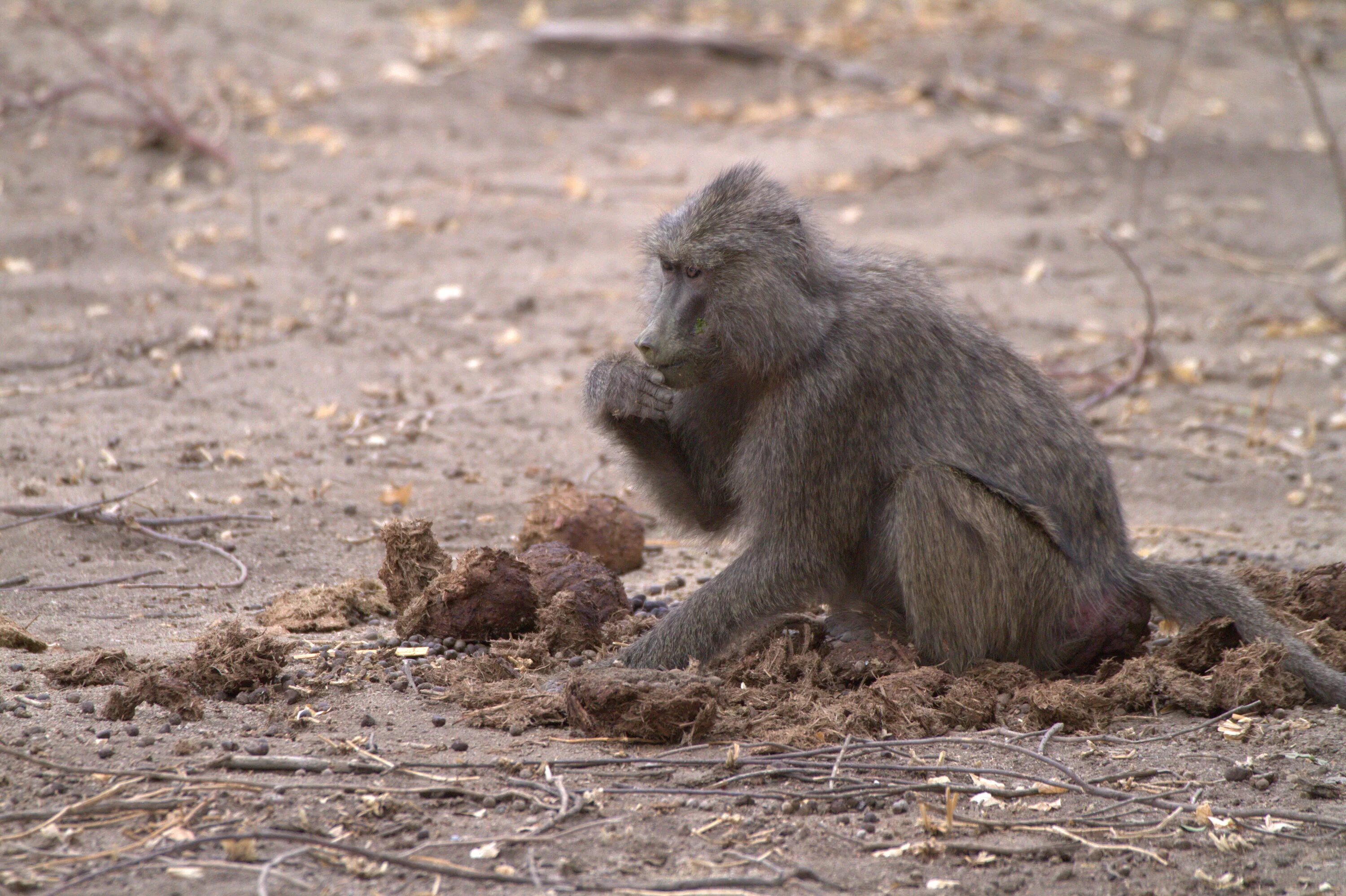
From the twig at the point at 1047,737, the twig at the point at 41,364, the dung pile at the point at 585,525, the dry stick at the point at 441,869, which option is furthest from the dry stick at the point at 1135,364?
the twig at the point at 41,364

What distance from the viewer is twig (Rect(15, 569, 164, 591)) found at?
4379mm

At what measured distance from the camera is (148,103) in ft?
30.0

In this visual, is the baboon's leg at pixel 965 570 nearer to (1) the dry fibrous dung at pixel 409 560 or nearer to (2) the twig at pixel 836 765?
(2) the twig at pixel 836 765

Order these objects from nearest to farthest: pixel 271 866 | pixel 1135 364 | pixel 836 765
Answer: pixel 271 866 < pixel 836 765 < pixel 1135 364

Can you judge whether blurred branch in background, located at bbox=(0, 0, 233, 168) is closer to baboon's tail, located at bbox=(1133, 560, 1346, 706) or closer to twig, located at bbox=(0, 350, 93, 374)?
twig, located at bbox=(0, 350, 93, 374)

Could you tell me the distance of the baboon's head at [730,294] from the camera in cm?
388

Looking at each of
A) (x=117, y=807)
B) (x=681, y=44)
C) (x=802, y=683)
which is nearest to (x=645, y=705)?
(x=802, y=683)

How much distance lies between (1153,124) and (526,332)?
19.5 ft

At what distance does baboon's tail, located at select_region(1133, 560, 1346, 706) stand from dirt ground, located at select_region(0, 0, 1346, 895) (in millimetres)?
153

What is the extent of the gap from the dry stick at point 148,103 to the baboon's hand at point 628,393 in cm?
577

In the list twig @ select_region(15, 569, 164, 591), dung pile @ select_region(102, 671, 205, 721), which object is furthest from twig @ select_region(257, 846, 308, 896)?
twig @ select_region(15, 569, 164, 591)

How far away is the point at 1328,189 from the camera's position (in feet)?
33.0

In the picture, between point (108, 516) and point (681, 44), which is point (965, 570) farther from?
point (681, 44)

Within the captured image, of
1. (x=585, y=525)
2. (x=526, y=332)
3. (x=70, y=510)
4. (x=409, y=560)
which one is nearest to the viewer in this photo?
(x=409, y=560)
